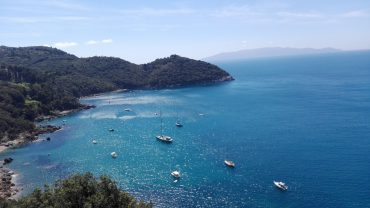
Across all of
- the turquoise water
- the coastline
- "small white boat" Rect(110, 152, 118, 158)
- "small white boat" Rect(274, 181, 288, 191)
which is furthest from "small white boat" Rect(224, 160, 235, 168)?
the coastline

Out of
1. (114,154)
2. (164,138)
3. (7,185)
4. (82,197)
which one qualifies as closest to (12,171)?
(7,185)

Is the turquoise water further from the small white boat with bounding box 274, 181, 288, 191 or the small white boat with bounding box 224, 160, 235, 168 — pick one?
the small white boat with bounding box 224, 160, 235, 168

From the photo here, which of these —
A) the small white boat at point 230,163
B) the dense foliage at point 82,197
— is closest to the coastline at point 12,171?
the dense foliage at point 82,197

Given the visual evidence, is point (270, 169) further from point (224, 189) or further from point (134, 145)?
point (134, 145)

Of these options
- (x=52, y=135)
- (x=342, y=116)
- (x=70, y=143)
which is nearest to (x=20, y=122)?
(x=52, y=135)

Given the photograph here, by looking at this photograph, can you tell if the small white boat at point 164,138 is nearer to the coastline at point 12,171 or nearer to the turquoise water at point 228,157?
the turquoise water at point 228,157

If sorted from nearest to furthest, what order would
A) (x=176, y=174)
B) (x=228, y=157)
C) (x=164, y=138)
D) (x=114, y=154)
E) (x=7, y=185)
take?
(x=176, y=174)
(x=7, y=185)
(x=228, y=157)
(x=114, y=154)
(x=164, y=138)

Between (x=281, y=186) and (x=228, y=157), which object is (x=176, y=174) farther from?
(x=281, y=186)

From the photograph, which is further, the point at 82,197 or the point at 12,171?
the point at 12,171
